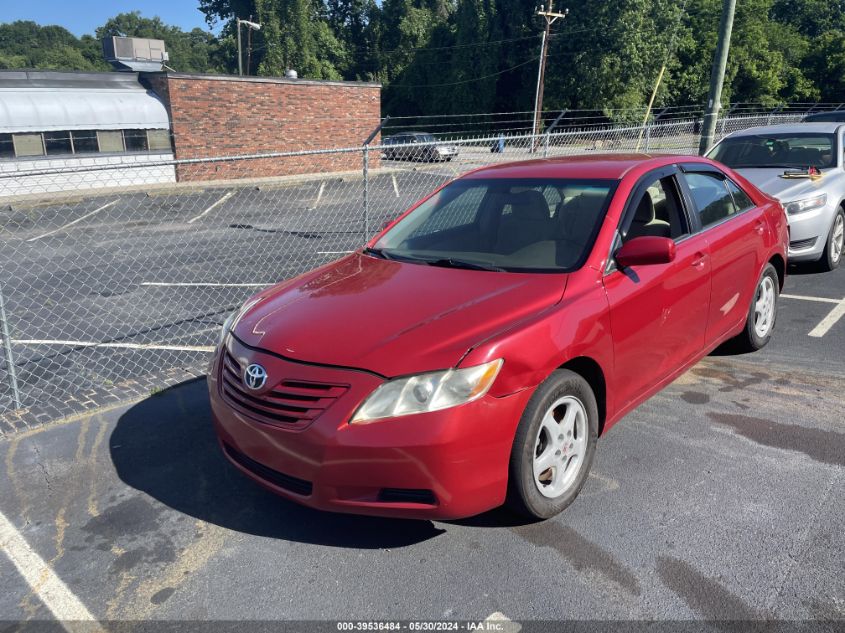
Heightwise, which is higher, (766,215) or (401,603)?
(766,215)

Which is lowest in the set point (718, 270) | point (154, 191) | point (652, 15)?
point (154, 191)

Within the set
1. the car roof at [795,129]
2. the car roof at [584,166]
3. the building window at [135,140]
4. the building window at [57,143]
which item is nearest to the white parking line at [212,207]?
the building window at [135,140]

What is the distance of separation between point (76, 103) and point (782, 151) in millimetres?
22491

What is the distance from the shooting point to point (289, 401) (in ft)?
9.73

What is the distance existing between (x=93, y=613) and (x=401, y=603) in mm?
1269

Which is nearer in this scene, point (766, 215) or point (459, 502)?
point (459, 502)

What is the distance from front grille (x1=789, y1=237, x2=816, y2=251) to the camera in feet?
25.1

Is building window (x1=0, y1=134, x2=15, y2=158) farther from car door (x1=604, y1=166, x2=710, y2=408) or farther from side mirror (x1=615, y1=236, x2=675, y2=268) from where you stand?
side mirror (x1=615, y1=236, x2=675, y2=268)

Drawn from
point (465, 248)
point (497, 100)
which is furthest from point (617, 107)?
point (465, 248)

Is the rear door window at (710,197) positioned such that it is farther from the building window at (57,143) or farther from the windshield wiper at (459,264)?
the building window at (57,143)

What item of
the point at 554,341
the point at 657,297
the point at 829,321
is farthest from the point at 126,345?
the point at 829,321

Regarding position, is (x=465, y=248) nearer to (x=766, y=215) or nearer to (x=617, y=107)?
(x=766, y=215)

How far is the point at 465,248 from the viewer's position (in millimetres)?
4035

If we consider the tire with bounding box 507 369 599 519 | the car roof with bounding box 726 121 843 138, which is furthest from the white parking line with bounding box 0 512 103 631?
the car roof with bounding box 726 121 843 138
